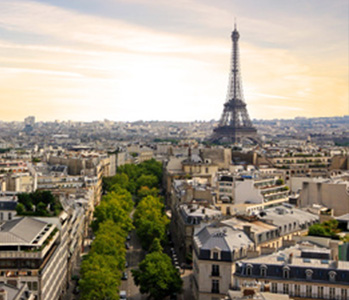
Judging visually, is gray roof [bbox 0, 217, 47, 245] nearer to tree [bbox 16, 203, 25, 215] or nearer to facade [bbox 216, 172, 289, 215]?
tree [bbox 16, 203, 25, 215]

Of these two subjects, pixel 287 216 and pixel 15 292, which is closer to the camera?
pixel 15 292

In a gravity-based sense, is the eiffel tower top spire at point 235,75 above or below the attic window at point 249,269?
above

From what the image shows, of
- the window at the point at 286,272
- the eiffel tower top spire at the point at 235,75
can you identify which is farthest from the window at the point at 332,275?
the eiffel tower top spire at the point at 235,75

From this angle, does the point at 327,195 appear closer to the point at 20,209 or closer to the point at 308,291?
the point at 308,291

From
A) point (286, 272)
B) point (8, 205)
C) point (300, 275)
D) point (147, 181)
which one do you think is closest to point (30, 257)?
point (8, 205)

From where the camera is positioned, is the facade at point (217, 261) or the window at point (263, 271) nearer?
the window at point (263, 271)

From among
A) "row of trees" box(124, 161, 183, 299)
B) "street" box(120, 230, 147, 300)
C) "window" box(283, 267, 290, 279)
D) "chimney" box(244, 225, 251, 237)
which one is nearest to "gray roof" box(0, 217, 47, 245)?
"row of trees" box(124, 161, 183, 299)

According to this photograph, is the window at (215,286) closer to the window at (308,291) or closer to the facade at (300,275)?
the facade at (300,275)
